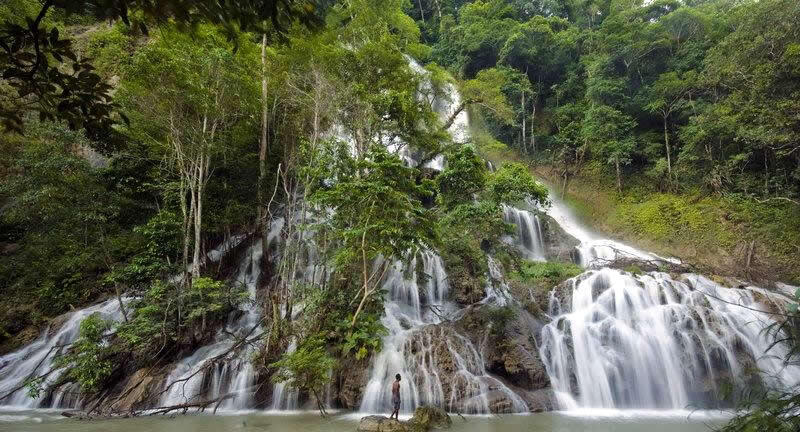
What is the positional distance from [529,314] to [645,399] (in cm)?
332

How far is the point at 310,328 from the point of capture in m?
9.59

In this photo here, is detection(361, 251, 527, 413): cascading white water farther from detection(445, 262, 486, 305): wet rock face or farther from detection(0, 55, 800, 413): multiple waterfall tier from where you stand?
detection(445, 262, 486, 305): wet rock face

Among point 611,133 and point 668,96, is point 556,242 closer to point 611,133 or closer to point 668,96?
point 611,133

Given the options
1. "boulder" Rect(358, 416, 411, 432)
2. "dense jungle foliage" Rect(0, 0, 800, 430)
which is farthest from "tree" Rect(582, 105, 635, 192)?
"boulder" Rect(358, 416, 411, 432)

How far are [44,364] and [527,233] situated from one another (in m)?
17.2

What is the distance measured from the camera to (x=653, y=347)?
9.95m

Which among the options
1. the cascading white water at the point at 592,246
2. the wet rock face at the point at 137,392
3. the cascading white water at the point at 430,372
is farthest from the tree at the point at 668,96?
the wet rock face at the point at 137,392

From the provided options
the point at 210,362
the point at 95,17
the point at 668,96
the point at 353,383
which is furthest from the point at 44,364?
the point at 668,96

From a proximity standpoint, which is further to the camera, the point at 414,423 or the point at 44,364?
the point at 44,364

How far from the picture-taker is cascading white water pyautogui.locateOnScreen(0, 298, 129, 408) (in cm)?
930

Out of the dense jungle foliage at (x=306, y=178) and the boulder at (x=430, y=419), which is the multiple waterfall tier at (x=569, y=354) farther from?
the boulder at (x=430, y=419)

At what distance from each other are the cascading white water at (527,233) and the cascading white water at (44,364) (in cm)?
1511

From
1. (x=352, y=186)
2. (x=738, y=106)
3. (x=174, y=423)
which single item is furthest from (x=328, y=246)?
(x=738, y=106)

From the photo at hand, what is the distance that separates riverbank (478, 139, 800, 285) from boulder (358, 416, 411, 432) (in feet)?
35.1
